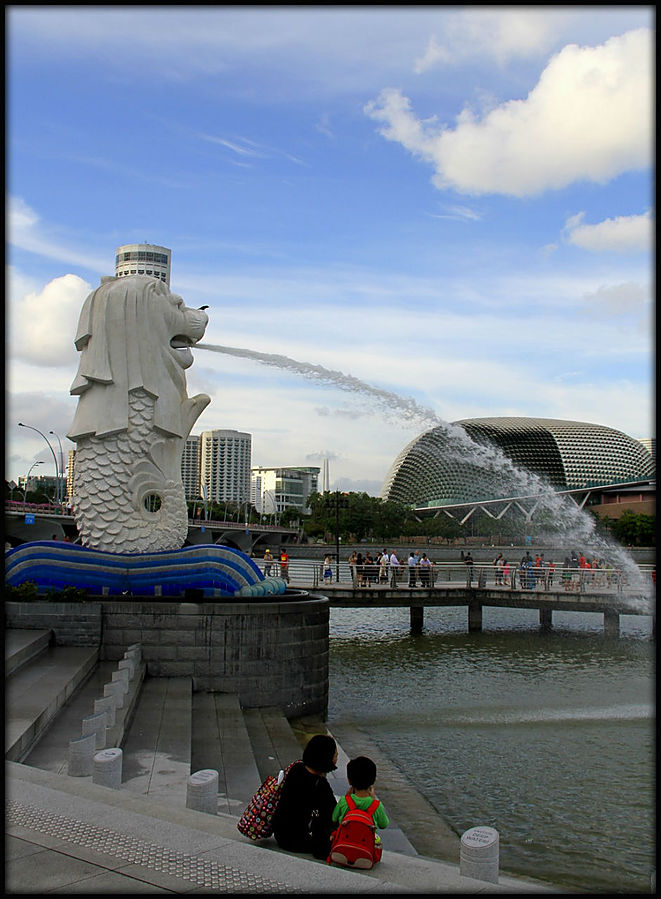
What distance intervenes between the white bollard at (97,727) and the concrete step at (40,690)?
0.57 m

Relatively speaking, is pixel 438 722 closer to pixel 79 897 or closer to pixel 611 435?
pixel 79 897

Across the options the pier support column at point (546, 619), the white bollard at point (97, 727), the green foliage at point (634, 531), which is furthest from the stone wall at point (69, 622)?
the green foliage at point (634, 531)

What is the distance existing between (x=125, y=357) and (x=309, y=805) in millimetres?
11623

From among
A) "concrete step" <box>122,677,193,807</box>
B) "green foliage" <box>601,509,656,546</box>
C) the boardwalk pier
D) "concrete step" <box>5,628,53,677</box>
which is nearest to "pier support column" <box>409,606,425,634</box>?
the boardwalk pier

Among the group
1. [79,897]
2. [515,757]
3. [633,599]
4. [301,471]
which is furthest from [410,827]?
[301,471]

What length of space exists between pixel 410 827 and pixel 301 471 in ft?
500

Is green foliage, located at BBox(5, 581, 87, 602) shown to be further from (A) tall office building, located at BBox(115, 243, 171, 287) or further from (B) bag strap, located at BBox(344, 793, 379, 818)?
(A) tall office building, located at BBox(115, 243, 171, 287)

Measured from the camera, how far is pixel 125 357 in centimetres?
1517

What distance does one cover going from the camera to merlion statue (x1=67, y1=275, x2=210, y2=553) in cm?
1467

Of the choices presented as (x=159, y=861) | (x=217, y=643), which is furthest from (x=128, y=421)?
(x=159, y=861)

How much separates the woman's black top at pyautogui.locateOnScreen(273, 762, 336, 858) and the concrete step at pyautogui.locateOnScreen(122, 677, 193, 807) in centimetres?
234

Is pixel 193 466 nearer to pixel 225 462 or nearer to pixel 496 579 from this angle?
pixel 225 462

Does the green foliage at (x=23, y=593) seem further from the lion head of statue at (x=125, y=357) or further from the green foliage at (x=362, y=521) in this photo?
the green foliage at (x=362, y=521)

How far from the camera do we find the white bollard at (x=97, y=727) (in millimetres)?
7035
